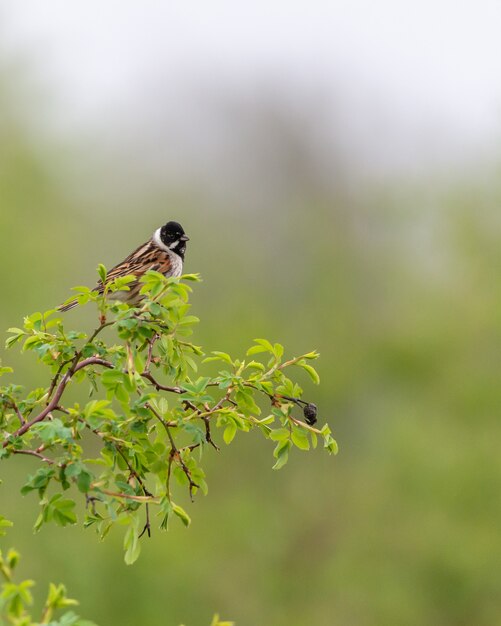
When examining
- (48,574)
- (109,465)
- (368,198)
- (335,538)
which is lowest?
(335,538)

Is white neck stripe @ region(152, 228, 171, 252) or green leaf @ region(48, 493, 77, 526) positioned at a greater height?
green leaf @ region(48, 493, 77, 526)

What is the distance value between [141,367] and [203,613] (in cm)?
1573

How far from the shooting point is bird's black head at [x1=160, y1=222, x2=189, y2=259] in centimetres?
773

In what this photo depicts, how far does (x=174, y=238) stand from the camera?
7.79 meters

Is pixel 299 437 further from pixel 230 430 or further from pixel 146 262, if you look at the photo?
pixel 146 262

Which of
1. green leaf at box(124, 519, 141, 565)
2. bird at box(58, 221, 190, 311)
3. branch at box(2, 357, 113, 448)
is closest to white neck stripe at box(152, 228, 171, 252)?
bird at box(58, 221, 190, 311)

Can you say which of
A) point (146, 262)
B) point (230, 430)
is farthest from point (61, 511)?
point (146, 262)

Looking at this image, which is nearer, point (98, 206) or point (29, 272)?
point (29, 272)

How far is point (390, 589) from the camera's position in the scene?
1869 centimetres

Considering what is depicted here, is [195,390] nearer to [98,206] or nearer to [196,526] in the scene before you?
[196,526]

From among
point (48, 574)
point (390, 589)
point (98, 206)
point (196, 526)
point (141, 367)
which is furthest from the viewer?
point (98, 206)

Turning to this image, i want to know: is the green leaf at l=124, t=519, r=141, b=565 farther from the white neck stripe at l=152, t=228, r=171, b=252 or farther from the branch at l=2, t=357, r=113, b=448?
the white neck stripe at l=152, t=228, r=171, b=252

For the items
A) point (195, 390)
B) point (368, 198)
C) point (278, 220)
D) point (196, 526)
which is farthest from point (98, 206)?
point (195, 390)

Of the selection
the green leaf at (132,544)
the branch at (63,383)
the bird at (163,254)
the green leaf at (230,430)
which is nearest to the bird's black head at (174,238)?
the bird at (163,254)
